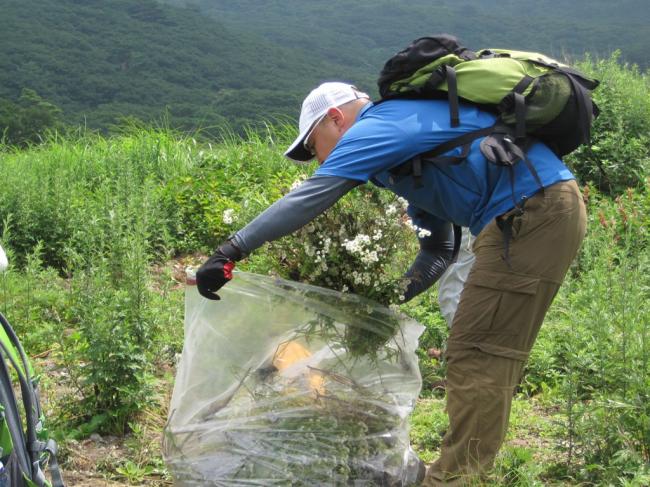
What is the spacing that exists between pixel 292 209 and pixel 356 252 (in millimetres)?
360

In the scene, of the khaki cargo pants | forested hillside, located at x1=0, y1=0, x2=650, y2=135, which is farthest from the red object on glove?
forested hillside, located at x1=0, y1=0, x2=650, y2=135

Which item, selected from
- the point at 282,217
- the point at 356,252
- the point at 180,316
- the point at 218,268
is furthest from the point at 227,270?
the point at 180,316

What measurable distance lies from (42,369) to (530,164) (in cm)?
274

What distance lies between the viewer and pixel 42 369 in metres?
4.46

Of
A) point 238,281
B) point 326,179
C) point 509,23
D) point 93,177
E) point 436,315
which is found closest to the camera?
Answer: point 326,179

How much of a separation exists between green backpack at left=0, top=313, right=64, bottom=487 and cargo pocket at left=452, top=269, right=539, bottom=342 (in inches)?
54.3

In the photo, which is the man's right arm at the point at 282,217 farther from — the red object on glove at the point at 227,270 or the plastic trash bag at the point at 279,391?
the plastic trash bag at the point at 279,391

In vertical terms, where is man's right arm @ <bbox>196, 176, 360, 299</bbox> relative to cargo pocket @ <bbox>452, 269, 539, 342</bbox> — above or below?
above

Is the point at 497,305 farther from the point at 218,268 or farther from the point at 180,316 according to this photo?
the point at 180,316

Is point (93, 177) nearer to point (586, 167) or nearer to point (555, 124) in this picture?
point (586, 167)

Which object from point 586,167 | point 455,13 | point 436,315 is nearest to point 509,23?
point 455,13

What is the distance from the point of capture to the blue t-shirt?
9.05 feet

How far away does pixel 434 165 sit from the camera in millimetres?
2893

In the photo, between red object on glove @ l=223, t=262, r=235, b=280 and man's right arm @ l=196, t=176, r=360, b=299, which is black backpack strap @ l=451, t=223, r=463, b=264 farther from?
red object on glove @ l=223, t=262, r=235, b=280
